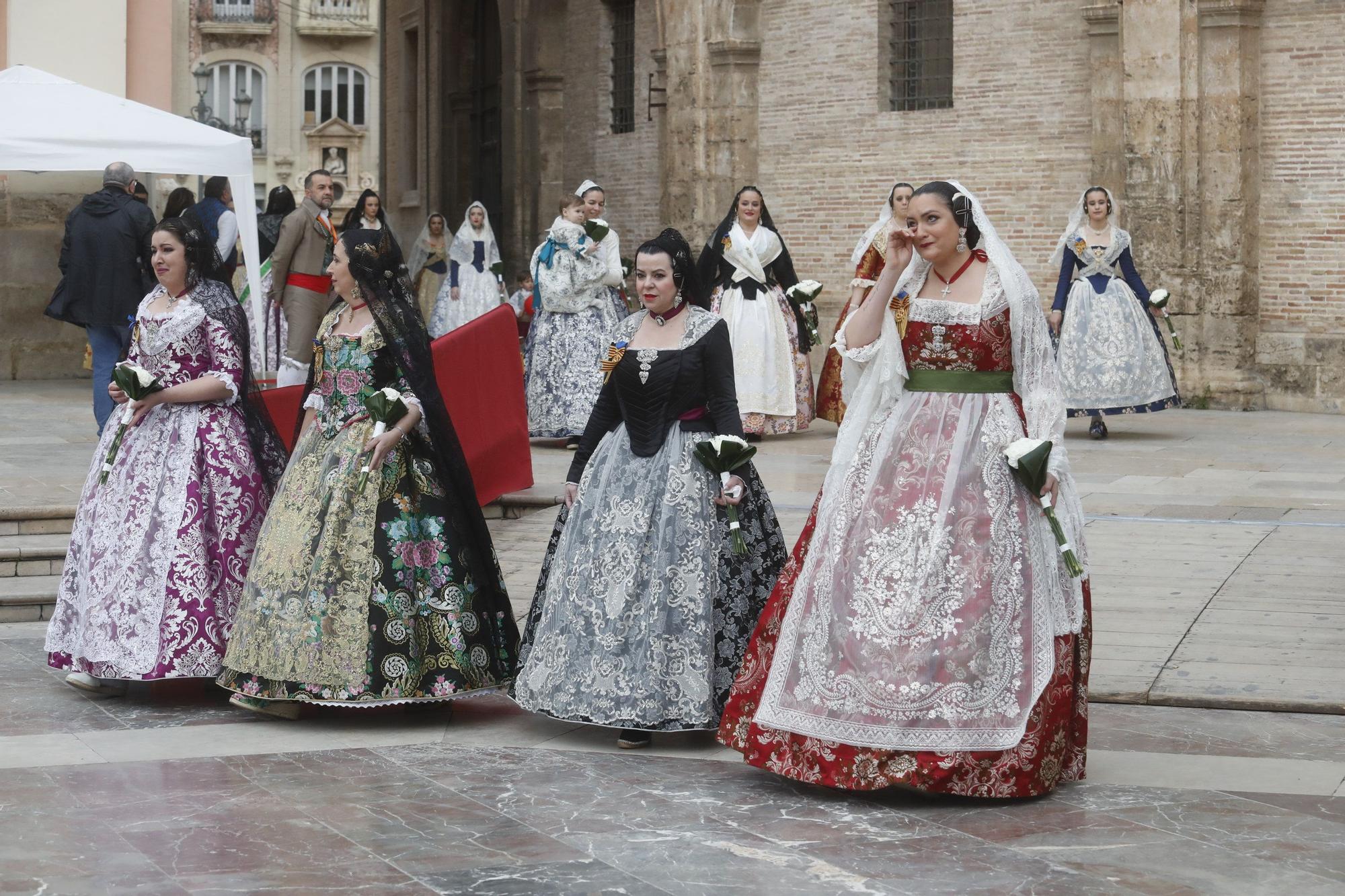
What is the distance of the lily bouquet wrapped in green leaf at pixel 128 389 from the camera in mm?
6836

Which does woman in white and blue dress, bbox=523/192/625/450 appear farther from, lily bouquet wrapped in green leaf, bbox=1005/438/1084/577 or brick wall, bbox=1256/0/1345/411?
lily bouquet wrapped in green leaf, bbox=1005/438/1084/577

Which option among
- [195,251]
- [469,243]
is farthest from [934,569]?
[469,243]

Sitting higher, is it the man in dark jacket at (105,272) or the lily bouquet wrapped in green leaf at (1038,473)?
the man in dark jacket at (105,272)

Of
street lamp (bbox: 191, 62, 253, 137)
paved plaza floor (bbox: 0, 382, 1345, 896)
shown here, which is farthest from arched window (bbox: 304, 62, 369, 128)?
paved plaza floor (bbox: 0, 382, 1345, 896)

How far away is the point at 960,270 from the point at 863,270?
5.90 m

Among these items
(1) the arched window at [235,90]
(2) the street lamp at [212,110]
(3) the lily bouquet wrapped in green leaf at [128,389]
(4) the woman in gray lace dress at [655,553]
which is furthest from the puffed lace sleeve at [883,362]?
(1) the arched window at [235,90]

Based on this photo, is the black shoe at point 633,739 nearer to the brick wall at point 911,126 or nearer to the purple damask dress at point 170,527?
the purple damask dress at point 170,527

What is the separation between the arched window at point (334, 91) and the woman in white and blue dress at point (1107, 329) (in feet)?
127

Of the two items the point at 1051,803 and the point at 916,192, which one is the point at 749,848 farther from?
the point at 916,192

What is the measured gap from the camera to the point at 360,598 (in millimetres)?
6289

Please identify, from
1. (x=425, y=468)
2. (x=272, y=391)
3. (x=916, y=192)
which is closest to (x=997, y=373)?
(x=916, y=192)

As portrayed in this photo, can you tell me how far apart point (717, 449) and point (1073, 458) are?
719cm

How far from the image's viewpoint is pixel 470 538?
6570mm

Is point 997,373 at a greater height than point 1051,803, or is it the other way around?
point 997,373
